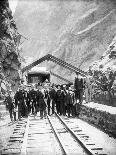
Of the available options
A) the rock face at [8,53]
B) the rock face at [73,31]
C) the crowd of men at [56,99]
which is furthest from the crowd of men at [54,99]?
the rock face at [73,31]

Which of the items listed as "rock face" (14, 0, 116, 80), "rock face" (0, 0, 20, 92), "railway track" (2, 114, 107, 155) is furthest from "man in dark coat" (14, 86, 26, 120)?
"rock face" (14, 0, 116, 80)

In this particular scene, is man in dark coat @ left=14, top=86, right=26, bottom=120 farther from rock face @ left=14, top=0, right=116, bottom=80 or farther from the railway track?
rock face @ left=14, top=0, right=116, bottom=80

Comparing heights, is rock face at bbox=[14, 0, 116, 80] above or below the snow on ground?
above

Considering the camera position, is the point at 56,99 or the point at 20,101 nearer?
the point at 20,101

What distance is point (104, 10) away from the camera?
6681cm

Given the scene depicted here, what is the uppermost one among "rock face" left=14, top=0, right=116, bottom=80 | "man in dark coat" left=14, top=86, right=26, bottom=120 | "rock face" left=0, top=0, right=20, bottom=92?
"rock face" left=14, top=0, right=116, bottom=80

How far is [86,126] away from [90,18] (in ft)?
198

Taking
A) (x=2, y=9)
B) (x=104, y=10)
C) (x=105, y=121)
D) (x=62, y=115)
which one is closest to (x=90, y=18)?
(x=104, y=10)

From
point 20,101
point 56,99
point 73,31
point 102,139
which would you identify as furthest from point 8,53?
point 73,31

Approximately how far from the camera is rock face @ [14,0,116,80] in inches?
Answer: 2419

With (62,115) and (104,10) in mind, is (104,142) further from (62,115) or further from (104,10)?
(104,10)

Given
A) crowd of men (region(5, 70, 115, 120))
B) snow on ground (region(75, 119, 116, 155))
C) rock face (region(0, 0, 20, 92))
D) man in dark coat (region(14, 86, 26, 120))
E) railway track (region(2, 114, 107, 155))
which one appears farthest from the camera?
rock face (region(0, 0, 20, 92))

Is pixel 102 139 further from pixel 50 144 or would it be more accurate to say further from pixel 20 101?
pixel 20 101

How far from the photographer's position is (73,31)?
2881 inches
